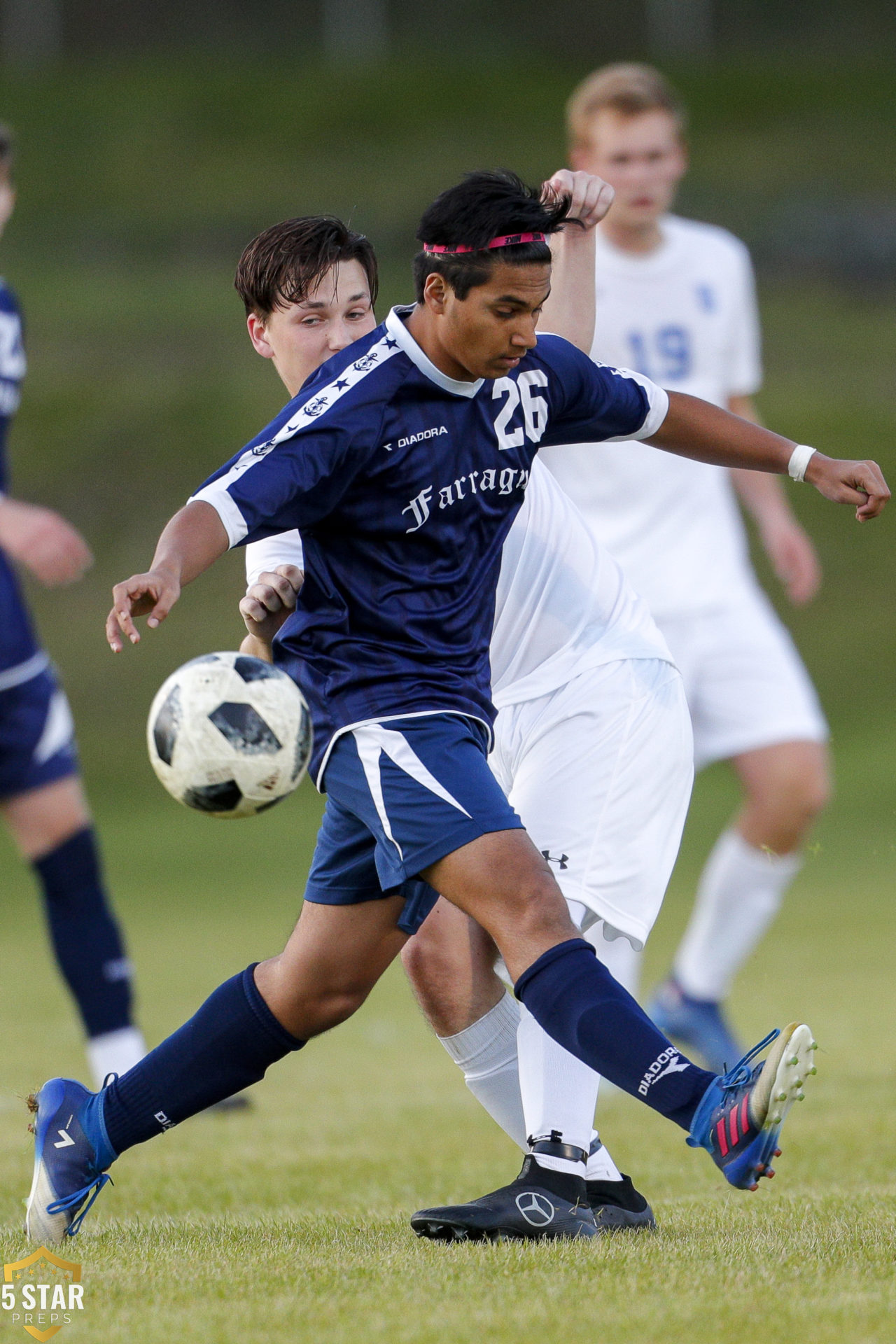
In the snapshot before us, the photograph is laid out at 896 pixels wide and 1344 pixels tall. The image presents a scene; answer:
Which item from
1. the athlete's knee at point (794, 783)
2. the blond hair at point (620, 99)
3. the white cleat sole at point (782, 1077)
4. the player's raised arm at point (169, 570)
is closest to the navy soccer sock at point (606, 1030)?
the white cleat sole at point (782, 1077)

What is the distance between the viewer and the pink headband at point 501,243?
3.35 metres

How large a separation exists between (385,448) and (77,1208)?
63.8 inches

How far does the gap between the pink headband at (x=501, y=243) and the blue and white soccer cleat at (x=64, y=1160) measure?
1812 millimetres

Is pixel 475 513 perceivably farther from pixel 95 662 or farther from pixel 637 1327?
pixel 95 662

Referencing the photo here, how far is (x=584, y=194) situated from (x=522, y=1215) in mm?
2120

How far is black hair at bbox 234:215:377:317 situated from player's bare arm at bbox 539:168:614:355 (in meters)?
0.40

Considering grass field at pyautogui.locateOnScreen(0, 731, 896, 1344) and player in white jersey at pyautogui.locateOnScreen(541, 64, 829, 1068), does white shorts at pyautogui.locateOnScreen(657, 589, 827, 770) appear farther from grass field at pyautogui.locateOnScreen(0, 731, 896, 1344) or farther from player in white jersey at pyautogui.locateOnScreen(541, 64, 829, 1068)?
grass field at pyautogui.locateOnScreen(0, 731, 896, 1344)

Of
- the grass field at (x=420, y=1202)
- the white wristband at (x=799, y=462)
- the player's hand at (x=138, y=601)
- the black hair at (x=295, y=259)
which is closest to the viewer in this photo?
the grass field at (x=420, y=1202)

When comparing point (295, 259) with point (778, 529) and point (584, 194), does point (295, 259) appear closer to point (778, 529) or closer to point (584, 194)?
point (584, 194)

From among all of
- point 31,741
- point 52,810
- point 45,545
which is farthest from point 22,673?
point 45,545

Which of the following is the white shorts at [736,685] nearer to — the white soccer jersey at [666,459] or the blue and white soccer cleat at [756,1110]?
the white soccer jersey at [666,459]

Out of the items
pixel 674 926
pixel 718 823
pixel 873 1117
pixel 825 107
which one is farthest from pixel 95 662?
pixel 825 107

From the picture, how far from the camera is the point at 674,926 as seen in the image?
1064cm

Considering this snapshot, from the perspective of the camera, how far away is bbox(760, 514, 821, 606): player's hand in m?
6.17
